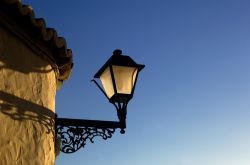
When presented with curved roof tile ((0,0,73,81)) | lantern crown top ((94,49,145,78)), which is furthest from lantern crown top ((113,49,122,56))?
curved roof tile ((0,0,73,81))

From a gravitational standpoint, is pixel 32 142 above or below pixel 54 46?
below

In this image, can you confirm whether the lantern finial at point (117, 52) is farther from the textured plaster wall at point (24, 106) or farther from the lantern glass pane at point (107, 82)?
the textured plaster wall at point (24, 106)

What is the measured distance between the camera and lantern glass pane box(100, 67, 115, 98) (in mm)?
4887

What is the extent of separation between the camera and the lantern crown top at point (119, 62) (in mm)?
4902

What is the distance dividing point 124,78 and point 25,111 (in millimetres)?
992

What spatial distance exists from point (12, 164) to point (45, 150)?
0.66 m

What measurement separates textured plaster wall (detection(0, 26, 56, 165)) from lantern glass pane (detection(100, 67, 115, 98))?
24.8 inches

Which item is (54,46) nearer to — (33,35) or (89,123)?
(33,35)

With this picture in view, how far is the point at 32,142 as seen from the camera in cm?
471

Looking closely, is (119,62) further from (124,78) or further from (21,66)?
(21,66)

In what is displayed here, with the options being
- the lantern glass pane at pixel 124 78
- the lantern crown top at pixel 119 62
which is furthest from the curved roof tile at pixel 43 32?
the lantern glass pane at pixel 124 78

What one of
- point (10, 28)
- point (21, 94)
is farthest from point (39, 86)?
point (10, 28)

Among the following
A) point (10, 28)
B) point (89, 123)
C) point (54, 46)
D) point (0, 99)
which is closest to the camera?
point (0, 99)

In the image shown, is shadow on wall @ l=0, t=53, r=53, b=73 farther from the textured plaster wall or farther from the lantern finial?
the lantern finial
